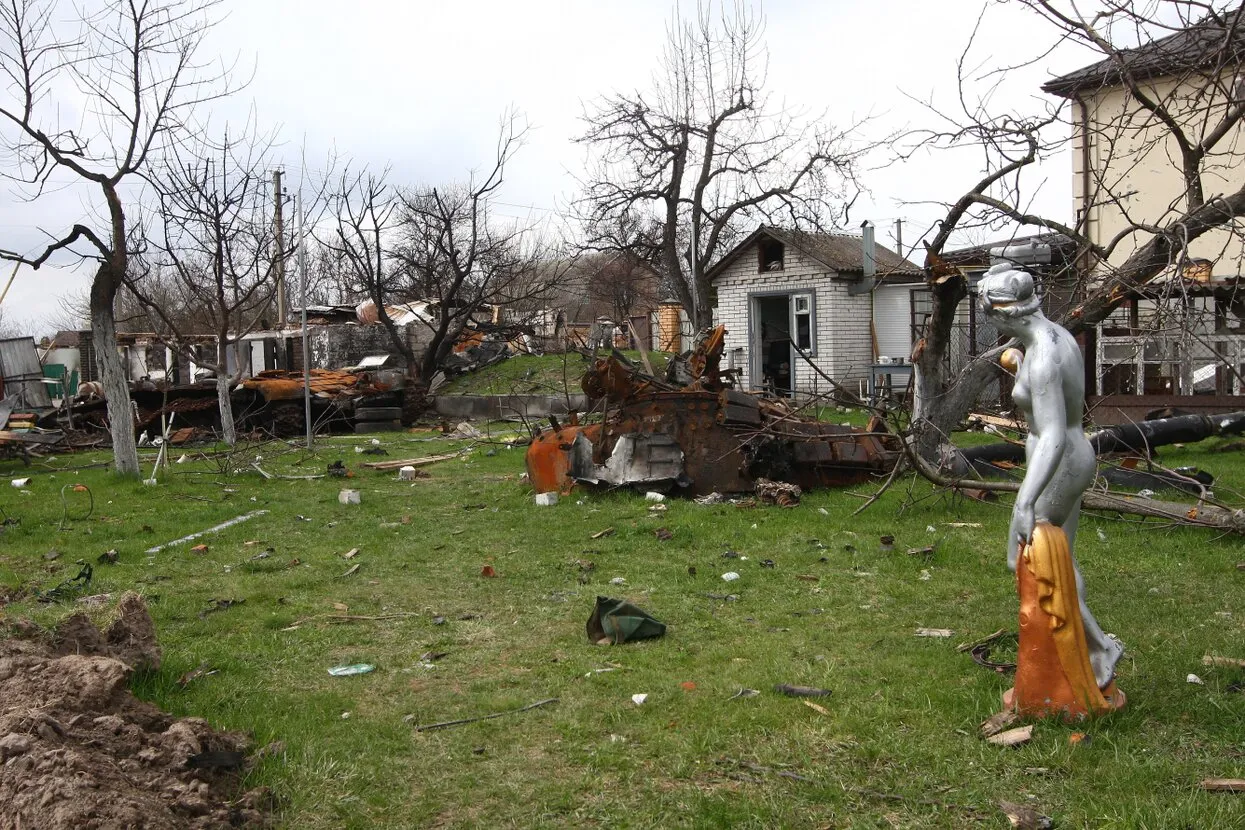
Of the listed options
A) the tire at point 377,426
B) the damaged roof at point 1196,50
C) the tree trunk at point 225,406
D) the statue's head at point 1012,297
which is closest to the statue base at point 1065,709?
the statue's head at point 1012,297

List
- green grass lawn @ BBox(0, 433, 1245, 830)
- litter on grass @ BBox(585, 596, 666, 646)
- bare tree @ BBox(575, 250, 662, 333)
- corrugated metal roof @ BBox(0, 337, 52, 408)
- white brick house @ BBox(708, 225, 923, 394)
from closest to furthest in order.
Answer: green grass lawn @ BBox(0, 433, 1245, 830) → litter on grass @ BBox(585, 596, 666, 646) → corrugated metal roof @ BBox(0, 337, 52, 408) → white brick house @ BBox(708, 225, 923, 394) → bare tree @ BBox(575, 250, 662, 333)

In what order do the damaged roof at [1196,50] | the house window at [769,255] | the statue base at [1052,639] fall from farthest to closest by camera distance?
1. the house window at [769,255]
2. the damaged roof at [1196,50]
3. the statue base at [1052,639]

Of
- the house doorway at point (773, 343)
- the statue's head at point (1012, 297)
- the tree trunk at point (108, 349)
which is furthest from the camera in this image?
the house doorway at point (773, 343)

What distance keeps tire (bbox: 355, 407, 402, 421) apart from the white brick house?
8222 mm

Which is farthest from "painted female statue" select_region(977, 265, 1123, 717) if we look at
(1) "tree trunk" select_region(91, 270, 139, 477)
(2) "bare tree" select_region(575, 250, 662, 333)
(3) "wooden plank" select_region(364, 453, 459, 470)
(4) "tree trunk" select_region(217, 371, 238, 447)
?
(2) "bare tree" select_region(575, 250, 662, 333)

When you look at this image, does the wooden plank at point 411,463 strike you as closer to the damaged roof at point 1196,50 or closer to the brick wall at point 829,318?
the damaged roof at point 1196,50

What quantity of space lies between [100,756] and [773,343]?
917 inches

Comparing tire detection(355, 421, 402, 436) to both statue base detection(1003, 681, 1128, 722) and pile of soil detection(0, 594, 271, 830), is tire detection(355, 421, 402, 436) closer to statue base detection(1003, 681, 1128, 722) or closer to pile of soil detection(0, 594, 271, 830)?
pile of soil detection(0, 594, 271, 830)

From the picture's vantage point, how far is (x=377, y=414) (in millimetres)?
22109

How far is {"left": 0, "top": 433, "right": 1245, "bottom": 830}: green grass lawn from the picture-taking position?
3471mm

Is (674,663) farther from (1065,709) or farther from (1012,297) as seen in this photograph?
(1012,297)

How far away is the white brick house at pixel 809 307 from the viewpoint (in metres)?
23.7

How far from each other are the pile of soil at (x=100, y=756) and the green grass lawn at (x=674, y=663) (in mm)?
222

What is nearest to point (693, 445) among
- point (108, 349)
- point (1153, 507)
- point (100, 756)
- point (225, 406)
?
point (1153, 507)
